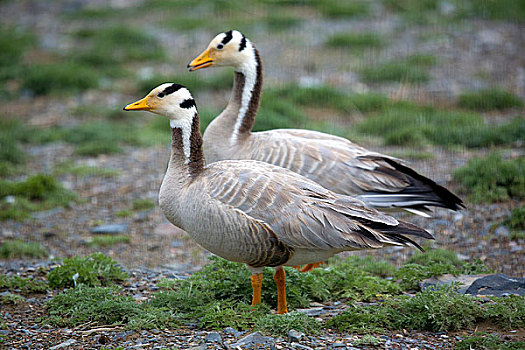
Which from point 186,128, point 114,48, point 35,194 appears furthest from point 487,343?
point 114,48

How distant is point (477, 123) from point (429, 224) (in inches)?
129

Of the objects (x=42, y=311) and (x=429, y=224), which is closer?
(x=42, y=311)

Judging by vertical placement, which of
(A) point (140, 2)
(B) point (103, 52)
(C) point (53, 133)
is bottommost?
(C) point (53, 133)

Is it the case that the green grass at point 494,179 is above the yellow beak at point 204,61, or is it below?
below

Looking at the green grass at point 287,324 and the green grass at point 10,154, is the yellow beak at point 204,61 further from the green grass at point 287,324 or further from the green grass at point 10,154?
the green grass at point 10,154

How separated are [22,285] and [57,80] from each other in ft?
23.6

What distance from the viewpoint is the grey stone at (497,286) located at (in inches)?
201

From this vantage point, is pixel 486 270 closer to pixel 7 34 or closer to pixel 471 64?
pixel 471 64

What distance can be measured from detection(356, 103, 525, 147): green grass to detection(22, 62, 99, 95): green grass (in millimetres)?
5489

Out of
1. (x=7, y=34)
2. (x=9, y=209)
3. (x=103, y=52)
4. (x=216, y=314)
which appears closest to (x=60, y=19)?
(x=7, y=34)

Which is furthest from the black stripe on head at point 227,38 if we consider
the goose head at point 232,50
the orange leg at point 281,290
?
the orange leg at point 281,290

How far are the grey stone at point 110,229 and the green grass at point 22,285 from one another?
1768mm

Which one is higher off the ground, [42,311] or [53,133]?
[53,133]

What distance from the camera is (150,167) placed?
9195 mm
